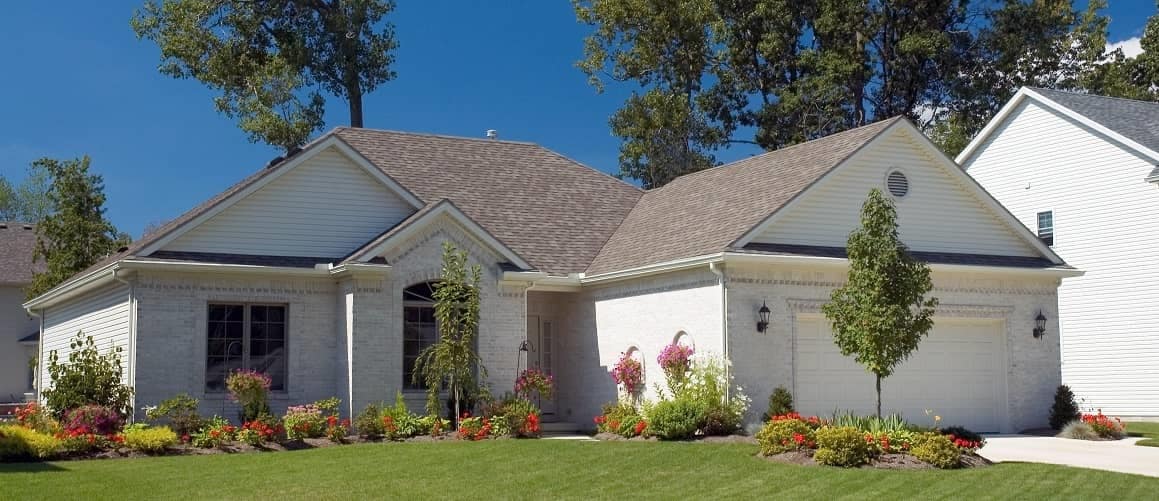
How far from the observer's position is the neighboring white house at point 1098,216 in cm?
2873

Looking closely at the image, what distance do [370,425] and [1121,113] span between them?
72.5 feet

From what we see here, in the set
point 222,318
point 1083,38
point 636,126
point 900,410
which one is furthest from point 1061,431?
point 1083,38

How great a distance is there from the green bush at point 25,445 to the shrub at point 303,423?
12.0 feet

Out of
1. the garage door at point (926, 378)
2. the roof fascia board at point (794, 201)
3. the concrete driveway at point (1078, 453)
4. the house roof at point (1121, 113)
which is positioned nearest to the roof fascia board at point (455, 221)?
the roof fascia board at point (794, 201)

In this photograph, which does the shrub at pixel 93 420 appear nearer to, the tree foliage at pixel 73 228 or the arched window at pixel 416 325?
the arched window at pixel 416 325

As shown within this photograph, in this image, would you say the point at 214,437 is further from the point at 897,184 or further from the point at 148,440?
the point at 897,184

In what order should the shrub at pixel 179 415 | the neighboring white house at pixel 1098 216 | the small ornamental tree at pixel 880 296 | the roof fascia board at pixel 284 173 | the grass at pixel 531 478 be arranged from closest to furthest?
the grass at pixel 531 478 → the small ornamental tree at pixel 880 296 → the shrub at pixel 179 415 → the roof fascia board at pixel 284 173 → the neighboring white house at pixel 1098 216

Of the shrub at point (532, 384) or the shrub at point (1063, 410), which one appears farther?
the shrub at point (1063, 410)

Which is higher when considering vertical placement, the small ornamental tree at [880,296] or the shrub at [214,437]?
the small ornamental tree at [880,296]

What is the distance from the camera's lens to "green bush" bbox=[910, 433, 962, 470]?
1570 centimetres

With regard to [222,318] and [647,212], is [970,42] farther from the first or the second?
[222,318]

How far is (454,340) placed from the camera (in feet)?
70.2

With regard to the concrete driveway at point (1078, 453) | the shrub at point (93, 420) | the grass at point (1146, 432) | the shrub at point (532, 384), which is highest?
the shrub at point (532, 384)

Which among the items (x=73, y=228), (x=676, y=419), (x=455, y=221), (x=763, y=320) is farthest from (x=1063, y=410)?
(x=73, y=228)
